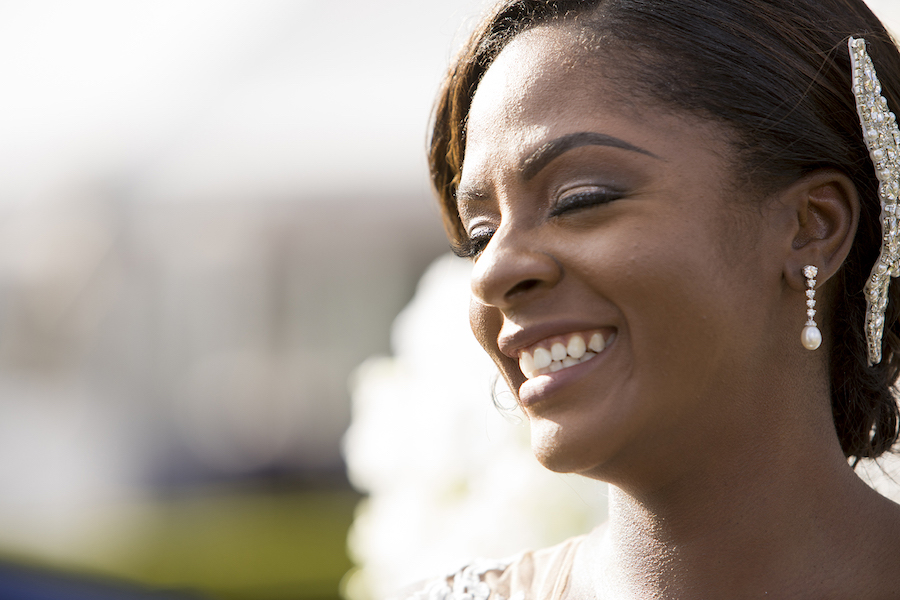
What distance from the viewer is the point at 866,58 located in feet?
6.04

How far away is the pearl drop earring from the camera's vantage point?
5.77ft

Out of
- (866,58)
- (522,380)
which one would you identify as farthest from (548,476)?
(866,58)

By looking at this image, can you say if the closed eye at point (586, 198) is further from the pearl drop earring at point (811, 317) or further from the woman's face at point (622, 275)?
the pearl drop earring at point (811, 317)

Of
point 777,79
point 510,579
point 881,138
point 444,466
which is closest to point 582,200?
point 777,79

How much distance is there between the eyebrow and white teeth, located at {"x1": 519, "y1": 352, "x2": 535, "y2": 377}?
37 centimetres

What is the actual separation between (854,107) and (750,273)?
1.51 feet

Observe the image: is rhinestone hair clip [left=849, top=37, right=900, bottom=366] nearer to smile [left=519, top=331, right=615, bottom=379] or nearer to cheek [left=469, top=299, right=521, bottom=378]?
smile [left=519, top=331, right=615, bottom=379]

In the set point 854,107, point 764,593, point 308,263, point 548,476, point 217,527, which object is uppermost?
point 308,263

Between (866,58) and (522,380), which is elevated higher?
(866,58)

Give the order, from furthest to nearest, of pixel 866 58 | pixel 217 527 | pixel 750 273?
1. pixel 217 527
2. pixel 866 58
3. pixel 750 273

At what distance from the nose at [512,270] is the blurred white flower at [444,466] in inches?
47.4

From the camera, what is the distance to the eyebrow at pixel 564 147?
5.62ft

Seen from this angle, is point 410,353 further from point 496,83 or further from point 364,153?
point 364,153

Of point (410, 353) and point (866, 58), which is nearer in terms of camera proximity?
point (866, 58)
